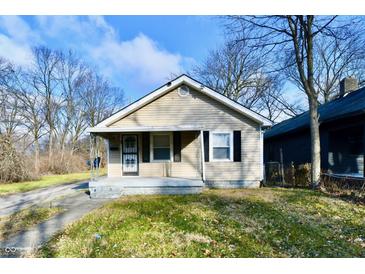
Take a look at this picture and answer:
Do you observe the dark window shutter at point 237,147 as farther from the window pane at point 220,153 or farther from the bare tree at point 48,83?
the bare tree at point 48,83

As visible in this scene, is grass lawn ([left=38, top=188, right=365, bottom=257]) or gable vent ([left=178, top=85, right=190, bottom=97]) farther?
gable vent ([left=178, top=85, right=190, bottom=97])

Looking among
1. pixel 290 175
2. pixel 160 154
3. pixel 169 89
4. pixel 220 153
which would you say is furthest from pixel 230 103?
pixel 290 175

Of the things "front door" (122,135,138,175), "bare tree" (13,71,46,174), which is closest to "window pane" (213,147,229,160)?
"front door" (122,135,138,175)

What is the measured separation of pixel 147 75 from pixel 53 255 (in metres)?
34.5

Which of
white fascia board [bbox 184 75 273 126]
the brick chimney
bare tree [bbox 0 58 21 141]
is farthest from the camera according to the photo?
bare tree [bbox 0 58 21 141]

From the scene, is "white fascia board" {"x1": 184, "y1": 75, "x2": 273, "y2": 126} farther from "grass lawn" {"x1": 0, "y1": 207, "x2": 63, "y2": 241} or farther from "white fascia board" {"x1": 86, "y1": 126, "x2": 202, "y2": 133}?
"grass lawn" {"x1": 0, "y1": 207, "x2": 63, "y2": 241}

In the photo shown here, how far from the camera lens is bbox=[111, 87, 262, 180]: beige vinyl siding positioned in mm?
10383

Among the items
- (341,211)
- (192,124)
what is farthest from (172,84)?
(341,211)

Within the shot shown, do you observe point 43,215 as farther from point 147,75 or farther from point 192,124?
point 147,75

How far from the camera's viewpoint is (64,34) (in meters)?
9.71

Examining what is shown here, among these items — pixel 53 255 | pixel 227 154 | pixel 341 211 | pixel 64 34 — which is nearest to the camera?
pixel 53 255

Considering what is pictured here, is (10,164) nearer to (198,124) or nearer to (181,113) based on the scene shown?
(181,113)

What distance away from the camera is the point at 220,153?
1047 centimetres
